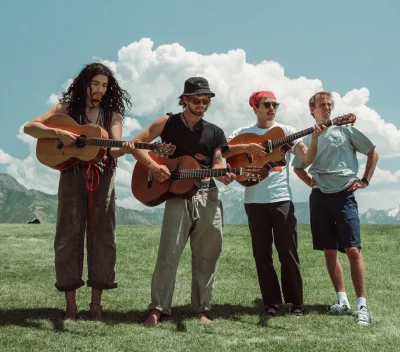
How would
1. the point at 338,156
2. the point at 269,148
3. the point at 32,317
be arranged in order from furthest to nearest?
the point at 338,156
the point at 269,148
the point at 32,317

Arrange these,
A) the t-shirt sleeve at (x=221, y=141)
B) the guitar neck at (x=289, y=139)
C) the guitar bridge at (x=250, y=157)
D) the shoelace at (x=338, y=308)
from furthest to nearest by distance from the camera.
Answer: the shoelace at (x=338, y=308) < the guitar bridge at (x=250, y=157) < the guitar neck at (x=289, y=139) < the t-shirt sleeve at (x=221, y=141)

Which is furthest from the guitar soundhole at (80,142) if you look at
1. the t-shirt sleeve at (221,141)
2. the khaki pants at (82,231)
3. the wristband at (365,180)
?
the wristband at (365,180)

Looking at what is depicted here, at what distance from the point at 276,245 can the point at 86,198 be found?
2199 millimetres

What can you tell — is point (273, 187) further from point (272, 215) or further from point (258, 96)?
point (258, 96)

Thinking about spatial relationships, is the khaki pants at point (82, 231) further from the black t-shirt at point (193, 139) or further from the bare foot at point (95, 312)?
the black t-shirt at point (193, 139)

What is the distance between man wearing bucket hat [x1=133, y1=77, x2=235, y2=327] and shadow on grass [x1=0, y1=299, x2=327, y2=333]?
12.0 inches

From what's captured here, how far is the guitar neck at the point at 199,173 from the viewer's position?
214 inches

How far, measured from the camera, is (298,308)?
624cm

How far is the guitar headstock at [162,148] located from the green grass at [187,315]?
172cm

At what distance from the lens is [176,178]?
18.0 feet

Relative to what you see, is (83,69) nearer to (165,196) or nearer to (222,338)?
(165,196)

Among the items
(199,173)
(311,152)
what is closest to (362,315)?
(311,152)

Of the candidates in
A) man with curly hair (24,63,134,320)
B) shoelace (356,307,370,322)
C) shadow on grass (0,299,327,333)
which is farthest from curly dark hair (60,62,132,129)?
shoelace (356,307,370,322)

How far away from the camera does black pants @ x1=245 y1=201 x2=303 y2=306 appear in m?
6.16
